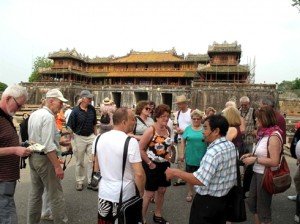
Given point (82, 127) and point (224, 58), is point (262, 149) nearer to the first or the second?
point (82, 127)

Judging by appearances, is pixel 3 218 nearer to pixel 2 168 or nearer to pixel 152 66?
pixel 2 168

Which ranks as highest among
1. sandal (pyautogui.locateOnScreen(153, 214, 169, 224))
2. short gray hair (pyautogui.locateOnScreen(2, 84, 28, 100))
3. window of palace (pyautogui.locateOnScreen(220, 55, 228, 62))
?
window of palace (pyautogui.locateOnScreen(220, 55, 228, 62))

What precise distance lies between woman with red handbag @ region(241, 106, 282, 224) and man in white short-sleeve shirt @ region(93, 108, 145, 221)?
1.62m

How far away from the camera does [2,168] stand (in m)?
3.09

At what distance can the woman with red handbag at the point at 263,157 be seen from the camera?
369 centimetres

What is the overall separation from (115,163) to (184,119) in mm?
4544

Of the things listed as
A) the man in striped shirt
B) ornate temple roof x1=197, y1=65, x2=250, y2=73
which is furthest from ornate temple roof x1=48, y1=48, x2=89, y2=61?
the man in striped shirt

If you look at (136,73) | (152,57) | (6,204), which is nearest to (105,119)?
(6,204)

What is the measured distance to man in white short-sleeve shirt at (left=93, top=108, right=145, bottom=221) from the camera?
2961 millimetres

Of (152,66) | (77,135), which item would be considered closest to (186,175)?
(77,135)

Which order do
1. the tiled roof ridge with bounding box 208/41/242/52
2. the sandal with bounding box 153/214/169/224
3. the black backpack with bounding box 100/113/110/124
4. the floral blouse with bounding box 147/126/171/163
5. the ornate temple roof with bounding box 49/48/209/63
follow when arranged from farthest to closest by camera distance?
the ornate temple roof with bounding box 49/48/209/63 → the tiled roof ridge with bounding box 208/41/242/52 → the black backpack with bounding box 100/113/110/124 → the sandal with bounding box 153/214/169/224 → the floral blouse with bounding box 147/126/171/163

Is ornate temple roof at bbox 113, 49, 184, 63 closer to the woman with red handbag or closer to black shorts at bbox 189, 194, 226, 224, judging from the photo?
the woman with red handbag

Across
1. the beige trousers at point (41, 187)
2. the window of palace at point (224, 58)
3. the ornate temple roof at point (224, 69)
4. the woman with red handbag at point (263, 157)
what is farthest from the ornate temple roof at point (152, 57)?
the beige trousers at point (41, 187)

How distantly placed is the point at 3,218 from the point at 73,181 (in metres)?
4.35
